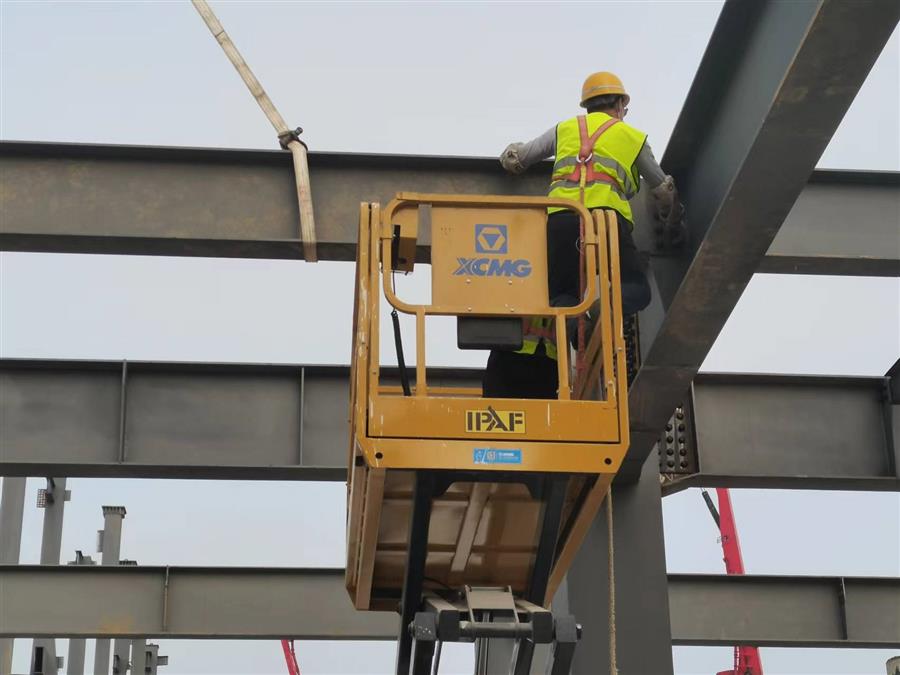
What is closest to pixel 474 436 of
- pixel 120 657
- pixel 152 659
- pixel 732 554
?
pixel 120 657

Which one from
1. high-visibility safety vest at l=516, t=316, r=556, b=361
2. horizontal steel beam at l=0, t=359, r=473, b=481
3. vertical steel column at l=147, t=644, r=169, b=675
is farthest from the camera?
vertical steel column at l=147, t=644, r=169, b=675

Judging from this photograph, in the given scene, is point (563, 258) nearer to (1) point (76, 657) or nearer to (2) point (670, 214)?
(2) point (670, 214)

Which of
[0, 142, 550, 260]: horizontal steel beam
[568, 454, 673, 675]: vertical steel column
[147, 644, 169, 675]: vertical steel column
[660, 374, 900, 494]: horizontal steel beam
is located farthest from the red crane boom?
[0, 142, 550, 260]: horizontal steel beam

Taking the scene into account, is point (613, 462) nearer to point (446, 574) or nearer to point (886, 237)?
point (446, 574)

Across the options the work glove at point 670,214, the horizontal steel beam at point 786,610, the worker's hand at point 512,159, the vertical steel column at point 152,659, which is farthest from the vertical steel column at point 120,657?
the work glove at point 670,214

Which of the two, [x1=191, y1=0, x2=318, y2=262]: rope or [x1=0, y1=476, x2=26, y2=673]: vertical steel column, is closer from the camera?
[x1=191, y1=0, x2=318, y2=262]: rope

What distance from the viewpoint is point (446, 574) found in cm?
775

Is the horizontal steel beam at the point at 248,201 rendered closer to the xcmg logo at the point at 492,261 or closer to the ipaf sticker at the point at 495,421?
the xcmg logo at the point at 492,261

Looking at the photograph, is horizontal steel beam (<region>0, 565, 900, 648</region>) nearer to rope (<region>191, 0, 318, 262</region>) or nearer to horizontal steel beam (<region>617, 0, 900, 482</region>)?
horizontal steel beam (<region>617, 0, 900, 482</region>)

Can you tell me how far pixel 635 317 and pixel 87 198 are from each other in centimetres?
406

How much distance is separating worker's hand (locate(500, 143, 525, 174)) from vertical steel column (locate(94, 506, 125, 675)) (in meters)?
12.7

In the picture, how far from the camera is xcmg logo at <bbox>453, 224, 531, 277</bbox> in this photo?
6.89m

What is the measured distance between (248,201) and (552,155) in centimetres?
236

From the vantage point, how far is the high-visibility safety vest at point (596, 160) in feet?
25.9
